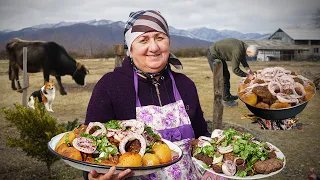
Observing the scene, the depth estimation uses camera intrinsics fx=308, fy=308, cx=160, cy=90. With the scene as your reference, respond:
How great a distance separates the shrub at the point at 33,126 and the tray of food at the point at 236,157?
181cm

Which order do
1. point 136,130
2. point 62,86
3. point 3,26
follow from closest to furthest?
point 136,130 < point 3,26 < point 62,86

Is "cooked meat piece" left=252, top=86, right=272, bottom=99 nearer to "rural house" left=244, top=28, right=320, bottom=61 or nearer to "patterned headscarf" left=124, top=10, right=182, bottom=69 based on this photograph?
"patterned headscarf" left=124, top=10, right=182, bottom=69

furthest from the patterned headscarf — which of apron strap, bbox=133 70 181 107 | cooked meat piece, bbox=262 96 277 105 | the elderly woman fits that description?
cooked meat piece, bbox=262 96 277 105

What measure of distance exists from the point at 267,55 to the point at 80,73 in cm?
263

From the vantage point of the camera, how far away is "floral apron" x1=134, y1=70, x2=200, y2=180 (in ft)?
5.08

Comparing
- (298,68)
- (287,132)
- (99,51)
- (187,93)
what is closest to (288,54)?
(298,68)

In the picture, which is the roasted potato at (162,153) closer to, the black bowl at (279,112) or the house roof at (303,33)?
the black bowl at (279,112)

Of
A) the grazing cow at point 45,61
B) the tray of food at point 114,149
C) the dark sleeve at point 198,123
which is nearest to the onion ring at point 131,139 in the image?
→ the tray of food at point 114,149

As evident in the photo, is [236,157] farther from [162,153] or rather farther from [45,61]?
[45,61]

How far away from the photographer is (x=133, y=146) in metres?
1.17

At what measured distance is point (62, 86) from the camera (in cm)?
432

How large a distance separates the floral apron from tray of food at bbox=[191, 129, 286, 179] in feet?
0.25

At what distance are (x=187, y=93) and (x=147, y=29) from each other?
44 cm

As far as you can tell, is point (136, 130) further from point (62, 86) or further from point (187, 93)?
point (62, 86)
